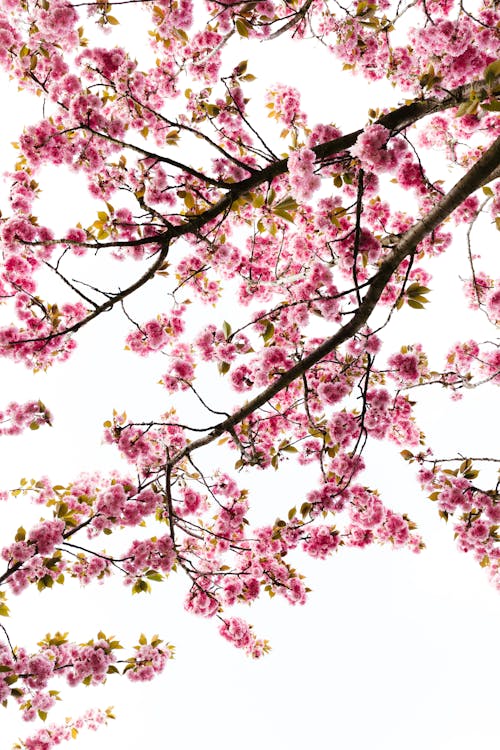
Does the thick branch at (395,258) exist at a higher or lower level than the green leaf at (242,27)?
lower

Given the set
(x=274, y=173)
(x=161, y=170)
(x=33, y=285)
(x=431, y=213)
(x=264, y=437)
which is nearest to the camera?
(x=431, y=213)

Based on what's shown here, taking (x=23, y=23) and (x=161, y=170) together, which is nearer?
(x=23, y=23)

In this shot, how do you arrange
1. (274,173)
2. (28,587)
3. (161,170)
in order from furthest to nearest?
(161,170)
(28,587)
(274,173)

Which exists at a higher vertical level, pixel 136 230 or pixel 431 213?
pixel 136 230

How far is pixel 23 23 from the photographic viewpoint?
15.4 ft

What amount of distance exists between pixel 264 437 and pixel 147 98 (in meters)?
4.58

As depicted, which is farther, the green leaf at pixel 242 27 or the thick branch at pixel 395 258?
the green leaf at pixel 242 27

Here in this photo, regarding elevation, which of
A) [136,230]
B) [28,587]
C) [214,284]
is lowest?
[28,587]

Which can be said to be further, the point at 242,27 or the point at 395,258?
the point at 242,27

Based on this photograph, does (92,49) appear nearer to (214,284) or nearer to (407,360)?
(214,284)

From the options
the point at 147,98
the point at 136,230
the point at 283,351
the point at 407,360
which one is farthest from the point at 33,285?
the point at 407,360

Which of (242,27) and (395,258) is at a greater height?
(242,27)

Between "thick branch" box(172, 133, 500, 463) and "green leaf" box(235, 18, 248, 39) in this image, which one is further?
"green leaf" box(235, 18, 248, 39)

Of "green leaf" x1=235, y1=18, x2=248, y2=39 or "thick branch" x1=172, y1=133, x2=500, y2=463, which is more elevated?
"green leaf" x1=235, y1=18, x2=248, y2=39
